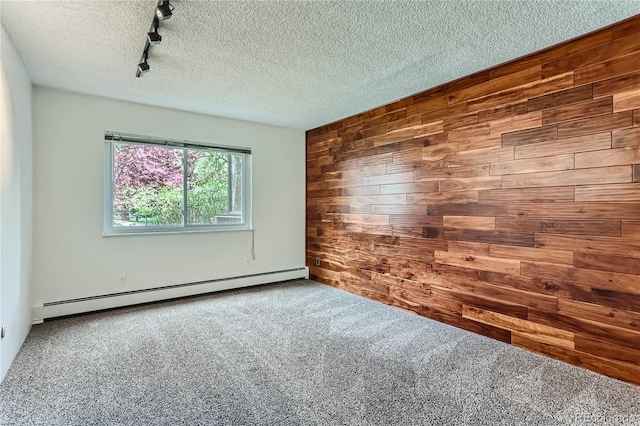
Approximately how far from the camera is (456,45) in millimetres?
2447

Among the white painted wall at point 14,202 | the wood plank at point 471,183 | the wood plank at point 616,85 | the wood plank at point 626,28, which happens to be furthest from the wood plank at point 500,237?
the white painted wall at point 14,202

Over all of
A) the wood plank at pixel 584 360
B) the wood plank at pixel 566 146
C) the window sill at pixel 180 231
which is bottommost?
the wood plank at pixel 584 360

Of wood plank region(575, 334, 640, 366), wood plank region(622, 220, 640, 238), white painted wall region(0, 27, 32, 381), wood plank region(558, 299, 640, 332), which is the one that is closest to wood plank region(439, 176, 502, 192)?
wood plank region(622, 220, 640, 238)

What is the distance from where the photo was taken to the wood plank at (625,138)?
6.99 ft

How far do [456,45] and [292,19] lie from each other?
48.7 inches

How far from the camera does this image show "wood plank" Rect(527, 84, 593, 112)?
2352 millimetres

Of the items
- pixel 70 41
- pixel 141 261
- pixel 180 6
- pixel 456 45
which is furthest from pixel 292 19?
pixel 141 261

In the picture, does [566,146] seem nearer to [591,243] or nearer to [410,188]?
[591,243]

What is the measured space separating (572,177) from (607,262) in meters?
0.63

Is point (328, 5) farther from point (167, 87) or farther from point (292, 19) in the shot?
point (167, 87)

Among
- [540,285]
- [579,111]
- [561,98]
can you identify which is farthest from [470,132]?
[540,285]

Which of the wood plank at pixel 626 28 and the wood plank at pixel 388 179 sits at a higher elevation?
the wood plank at pixel 626 28

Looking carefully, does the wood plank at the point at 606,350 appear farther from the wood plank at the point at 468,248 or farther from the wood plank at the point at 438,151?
the wood plank at the point at 438,151

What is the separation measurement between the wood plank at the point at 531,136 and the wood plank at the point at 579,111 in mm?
58
